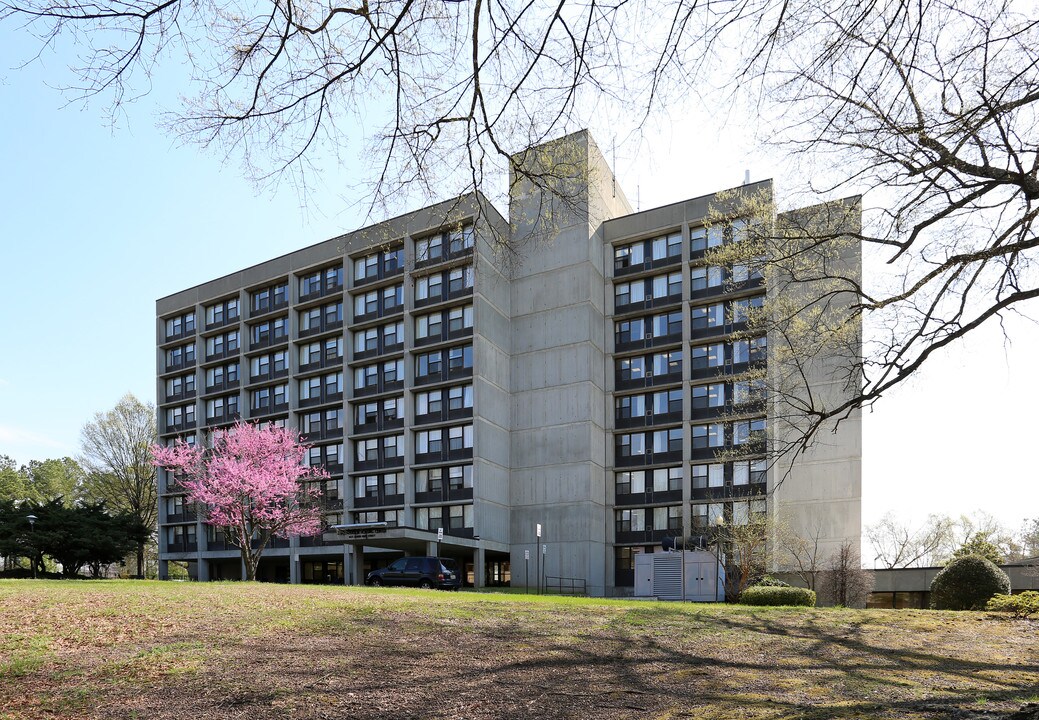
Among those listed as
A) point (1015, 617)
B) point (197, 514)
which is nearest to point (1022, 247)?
point (1015, 617)

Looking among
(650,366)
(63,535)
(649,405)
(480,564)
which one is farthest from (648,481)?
(63,535)

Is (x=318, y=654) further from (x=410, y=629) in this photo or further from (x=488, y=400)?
(x=488, y=400)

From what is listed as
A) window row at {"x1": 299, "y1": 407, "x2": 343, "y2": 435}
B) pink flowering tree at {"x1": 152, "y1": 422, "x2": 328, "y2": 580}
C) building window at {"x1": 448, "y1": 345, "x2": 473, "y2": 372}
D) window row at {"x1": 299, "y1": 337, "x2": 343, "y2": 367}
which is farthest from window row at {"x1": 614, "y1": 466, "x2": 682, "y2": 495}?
window row at {"x1": 299, "y1": 337, "x2": 343, "y2": 367}

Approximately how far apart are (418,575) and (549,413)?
16329mm

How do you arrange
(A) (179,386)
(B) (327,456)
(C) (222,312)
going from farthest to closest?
(A) (179,386) < (C) (222,312) < (B) (327,456)

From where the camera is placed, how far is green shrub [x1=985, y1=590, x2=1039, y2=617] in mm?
15758

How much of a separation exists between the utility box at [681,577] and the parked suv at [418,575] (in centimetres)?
938

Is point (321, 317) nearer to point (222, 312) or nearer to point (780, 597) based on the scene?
point (222, 312)

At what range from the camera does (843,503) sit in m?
45.3

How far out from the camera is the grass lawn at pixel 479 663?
7039 mm

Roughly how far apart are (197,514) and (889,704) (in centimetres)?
6187

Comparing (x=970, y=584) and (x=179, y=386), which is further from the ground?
(x=179, y=386)

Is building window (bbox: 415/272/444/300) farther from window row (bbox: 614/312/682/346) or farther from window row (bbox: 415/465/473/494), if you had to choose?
window row (bbox: 614/312/682/346)

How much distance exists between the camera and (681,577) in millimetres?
39188
